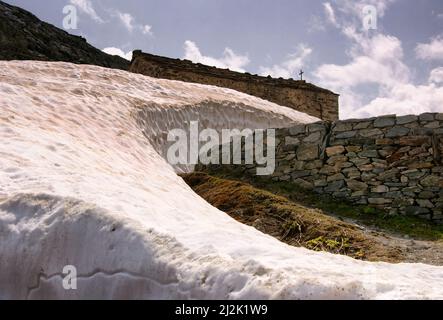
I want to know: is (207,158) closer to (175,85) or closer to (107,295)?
(175,85)

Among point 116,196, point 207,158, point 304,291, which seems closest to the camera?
point 304,291

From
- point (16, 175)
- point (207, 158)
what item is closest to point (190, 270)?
point (16, 175)

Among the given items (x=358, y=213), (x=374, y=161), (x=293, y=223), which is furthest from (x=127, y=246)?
(x=374, y=161)

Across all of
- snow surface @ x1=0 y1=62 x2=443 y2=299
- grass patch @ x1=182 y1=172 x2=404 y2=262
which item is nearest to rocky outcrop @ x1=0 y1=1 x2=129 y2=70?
grass patch @ x1=182 y1=172 x2=404 y2=262

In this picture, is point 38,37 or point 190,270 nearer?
point 190,270

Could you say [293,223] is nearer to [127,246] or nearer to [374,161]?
[374,161]

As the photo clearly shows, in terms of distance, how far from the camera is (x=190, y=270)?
198 centimetres

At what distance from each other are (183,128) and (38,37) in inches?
621

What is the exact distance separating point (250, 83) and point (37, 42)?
10.2 m

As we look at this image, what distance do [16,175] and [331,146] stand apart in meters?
6.90

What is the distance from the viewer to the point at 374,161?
8.41 m
